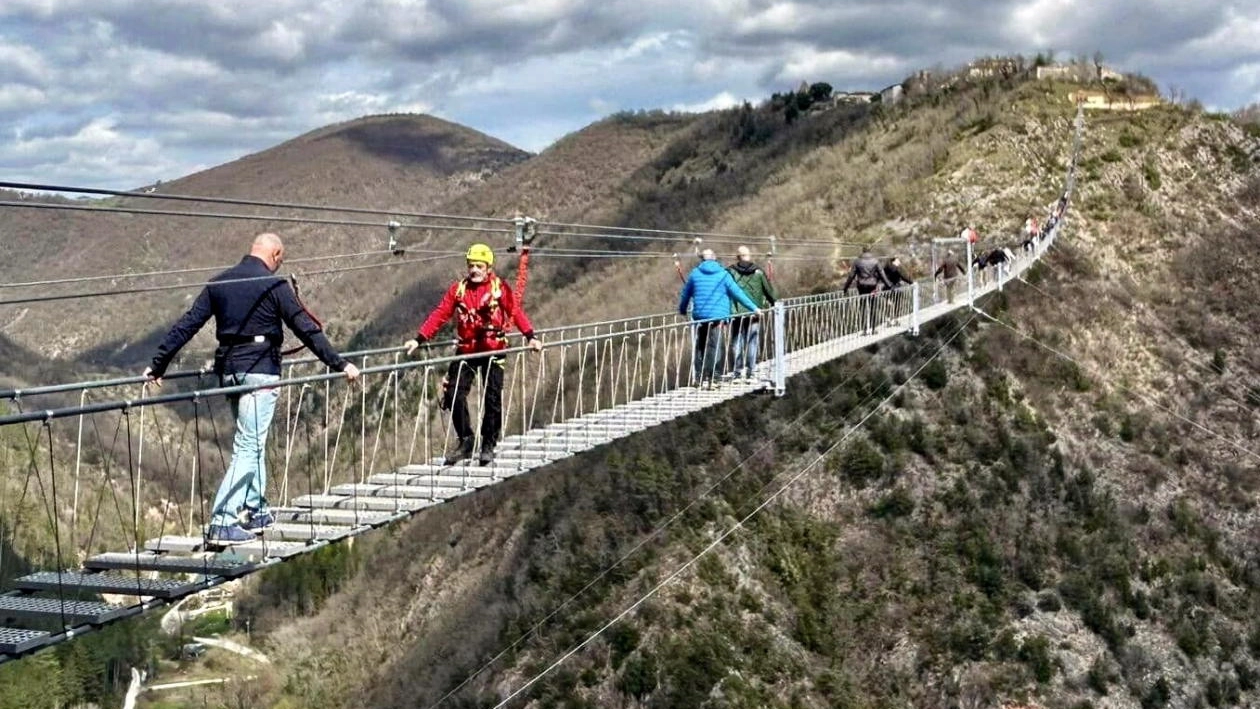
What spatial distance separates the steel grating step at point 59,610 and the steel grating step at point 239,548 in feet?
2.16

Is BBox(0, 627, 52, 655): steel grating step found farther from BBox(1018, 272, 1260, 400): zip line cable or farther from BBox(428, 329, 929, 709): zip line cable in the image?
BBox(1018, 272, 1260, 400): zip line cable

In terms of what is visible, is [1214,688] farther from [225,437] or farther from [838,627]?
[225,437]

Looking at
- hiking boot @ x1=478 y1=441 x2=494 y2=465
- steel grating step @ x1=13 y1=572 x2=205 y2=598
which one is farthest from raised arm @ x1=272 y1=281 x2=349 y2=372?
hiking boot @ x1=478 y1=441 x2=494 y2=465

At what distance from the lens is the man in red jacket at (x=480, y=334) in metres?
9.00

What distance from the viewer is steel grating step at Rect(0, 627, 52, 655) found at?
207 inches

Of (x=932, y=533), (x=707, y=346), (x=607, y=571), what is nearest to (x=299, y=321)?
(x=707, y=346)

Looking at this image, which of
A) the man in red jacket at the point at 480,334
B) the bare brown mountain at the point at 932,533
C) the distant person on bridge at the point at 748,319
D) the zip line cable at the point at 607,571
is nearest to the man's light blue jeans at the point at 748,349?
the distant person on bridge at the point at 748,319

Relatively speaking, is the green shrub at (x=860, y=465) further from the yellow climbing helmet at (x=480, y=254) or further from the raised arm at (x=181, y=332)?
the raised arm at (x=181, y=332)

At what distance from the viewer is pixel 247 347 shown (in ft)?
21.8

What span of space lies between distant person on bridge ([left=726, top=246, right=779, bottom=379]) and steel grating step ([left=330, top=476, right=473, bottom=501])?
16.7ft

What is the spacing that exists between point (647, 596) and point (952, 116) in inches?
1050

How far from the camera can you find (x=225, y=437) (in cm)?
7506

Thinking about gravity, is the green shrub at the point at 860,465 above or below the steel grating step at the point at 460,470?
below

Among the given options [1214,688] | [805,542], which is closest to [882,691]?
[805,542]
